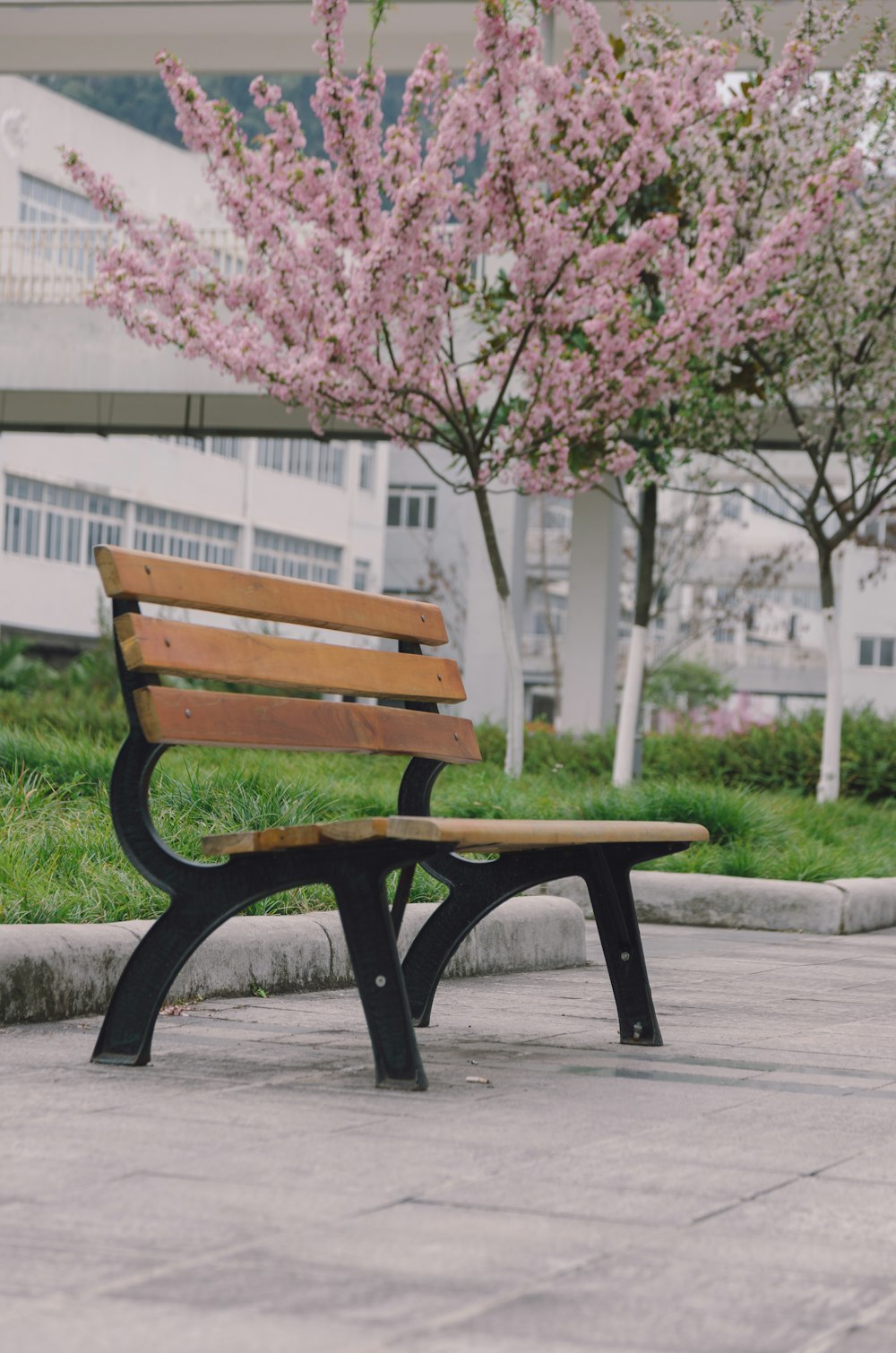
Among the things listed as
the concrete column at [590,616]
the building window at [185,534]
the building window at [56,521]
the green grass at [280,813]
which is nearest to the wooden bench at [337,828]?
the green grass at [280,813]

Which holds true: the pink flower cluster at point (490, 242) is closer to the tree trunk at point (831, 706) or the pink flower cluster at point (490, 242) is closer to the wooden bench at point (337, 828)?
the tree trunk at point (831, 706)

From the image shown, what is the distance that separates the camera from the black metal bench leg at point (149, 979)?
12.6 feet

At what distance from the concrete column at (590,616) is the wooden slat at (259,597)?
65.9 feet

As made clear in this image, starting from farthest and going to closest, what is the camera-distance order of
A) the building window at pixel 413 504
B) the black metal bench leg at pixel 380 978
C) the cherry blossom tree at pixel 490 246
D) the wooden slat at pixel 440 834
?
1. the building window at pixel 413 504
2. the cherry blossom tree at pixel 490 246
3. the black metal bench leg at pixel 380 978
4. the wooden slat at pixel 440 834

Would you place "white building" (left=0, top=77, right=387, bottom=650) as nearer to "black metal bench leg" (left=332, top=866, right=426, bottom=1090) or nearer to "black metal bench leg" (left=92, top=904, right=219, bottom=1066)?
"black metal bench leg" (left=92, top=904, right=219, bottom=1066)

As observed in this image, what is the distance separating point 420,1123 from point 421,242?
1018cm

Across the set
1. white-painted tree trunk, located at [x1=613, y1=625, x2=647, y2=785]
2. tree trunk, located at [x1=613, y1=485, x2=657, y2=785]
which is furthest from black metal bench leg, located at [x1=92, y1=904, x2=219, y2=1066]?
white-painted tree trunk, located at [x1=613, y1=625, x2=647, y2=785]

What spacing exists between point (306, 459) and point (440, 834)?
57908mm

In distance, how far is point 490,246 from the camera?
13141 mm

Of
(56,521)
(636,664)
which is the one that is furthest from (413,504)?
(636,664)

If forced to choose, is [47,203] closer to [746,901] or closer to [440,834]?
[746,901]

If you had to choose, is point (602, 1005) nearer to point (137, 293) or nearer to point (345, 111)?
point (345, 111)

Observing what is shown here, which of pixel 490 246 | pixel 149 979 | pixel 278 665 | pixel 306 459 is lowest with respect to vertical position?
pixel 149 979

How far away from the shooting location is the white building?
49250 millimetres
